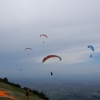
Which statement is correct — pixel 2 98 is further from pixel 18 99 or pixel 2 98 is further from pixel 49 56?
pixel 49 56

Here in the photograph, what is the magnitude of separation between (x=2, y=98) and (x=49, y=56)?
12.3m

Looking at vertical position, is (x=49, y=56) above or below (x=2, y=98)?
above

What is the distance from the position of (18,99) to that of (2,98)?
3.64 m

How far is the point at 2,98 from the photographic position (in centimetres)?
3944

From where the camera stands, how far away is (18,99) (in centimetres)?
4169

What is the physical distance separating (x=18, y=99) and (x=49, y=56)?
1089cm

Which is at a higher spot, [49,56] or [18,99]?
[49,56]

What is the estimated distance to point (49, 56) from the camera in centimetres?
4141

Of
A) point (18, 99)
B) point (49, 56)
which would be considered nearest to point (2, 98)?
point (18, 99)
